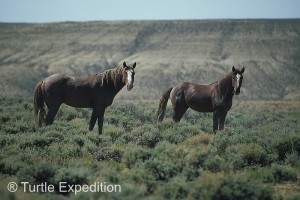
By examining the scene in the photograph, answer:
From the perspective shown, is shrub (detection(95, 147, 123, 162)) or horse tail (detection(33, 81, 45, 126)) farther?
horse tail (detection(33, 81, 45, 126))

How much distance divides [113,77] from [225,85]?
12.3 feet

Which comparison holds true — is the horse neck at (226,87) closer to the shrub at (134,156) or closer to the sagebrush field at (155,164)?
the sagebrush field at (155,164)

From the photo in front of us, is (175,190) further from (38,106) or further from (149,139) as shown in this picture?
(38,106)

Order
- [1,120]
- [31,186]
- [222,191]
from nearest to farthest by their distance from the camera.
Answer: [222,191], [31,186], [1,120]

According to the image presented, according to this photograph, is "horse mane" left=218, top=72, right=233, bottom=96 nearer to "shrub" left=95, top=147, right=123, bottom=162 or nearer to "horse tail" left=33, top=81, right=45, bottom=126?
"shrub" left=95, top=147, right=123, bottom=162

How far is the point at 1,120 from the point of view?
1598 centimetres

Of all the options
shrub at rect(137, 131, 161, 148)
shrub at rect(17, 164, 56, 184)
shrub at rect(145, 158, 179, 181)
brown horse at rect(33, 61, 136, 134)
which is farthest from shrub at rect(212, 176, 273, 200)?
brown horse at rect(33, 61, 136, 134)

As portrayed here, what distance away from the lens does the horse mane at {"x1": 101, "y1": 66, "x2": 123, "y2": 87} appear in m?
13.0

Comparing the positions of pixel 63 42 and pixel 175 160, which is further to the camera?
pixel 63 42

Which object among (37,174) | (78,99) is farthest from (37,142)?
(37,174)

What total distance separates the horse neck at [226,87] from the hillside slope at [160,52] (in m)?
39.3

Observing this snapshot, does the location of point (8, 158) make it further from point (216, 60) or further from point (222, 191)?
point (216, 60)

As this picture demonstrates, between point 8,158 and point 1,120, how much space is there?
7.77 m

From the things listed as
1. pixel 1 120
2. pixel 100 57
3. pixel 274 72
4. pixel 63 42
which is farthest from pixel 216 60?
pixel 1 120
